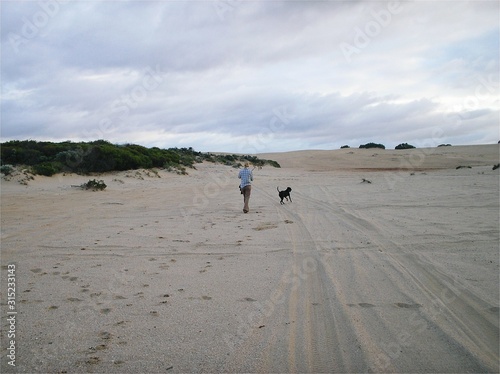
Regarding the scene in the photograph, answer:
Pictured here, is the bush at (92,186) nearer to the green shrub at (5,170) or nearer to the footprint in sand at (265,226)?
the green shrub at (5,170)

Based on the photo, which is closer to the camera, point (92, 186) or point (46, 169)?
point (92, 186)

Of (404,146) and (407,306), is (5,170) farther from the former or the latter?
(404,146)

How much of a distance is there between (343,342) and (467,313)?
1817 mm

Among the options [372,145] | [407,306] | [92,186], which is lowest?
[407,306]

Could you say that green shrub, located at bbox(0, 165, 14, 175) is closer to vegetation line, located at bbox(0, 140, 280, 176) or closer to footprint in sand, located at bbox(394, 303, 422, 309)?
vegetation line, located at bbox(0, 140, 280, 176)

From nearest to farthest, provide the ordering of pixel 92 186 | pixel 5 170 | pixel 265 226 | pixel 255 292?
pixel 255 292 → pixel 265 226 → pixel 5 170 → pixel 92 186

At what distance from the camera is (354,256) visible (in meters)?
7.23

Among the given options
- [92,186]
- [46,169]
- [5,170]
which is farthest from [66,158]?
[92,186]

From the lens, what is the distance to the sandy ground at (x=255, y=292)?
3.88 meters

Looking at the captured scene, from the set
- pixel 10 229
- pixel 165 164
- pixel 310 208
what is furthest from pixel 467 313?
pixel 165 164


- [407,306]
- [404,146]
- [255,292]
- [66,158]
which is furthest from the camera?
[404,146]

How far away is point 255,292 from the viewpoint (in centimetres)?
548


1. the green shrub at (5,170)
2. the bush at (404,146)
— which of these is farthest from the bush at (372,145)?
the green shrub at (5,170)

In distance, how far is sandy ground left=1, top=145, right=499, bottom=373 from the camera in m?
3.88
